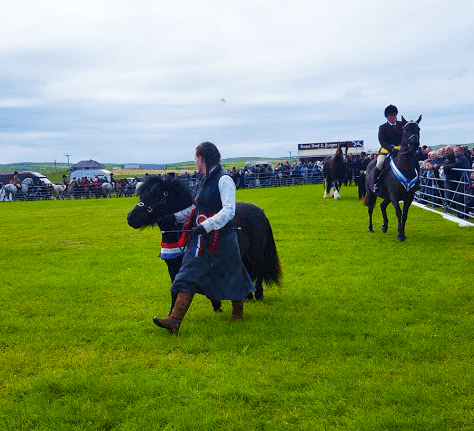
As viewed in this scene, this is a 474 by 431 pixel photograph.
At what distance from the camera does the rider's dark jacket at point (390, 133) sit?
38.9 feet

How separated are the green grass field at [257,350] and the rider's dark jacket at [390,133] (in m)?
3.16

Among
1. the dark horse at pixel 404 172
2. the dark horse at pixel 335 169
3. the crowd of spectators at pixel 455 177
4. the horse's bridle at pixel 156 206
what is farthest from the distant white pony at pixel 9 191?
the horse's bridle at pixel 156 206

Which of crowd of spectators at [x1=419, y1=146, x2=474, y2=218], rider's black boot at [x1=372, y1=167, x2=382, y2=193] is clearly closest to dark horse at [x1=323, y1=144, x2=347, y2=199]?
crowd of spectators at [x1=419, y1=146, x2=474, y2=218]

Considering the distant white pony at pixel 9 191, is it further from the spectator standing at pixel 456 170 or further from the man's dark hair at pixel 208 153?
the man's dark hair at pixel 208 153

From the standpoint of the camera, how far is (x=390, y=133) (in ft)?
39.1

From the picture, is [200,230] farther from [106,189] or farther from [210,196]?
[106,189]

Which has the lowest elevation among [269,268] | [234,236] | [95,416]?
[95,416]

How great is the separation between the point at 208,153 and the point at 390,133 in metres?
7.59

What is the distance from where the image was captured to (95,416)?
3.80 metres

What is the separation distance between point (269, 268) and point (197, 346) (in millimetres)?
2022

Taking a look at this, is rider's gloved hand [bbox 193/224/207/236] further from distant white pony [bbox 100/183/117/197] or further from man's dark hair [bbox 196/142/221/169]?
distant white pony [bbox 100/183/117/197]

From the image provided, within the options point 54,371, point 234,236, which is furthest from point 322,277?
point 54,371

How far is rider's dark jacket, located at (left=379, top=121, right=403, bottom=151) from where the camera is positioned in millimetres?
11852

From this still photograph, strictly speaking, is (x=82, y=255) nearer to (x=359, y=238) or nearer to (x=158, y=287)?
(x=158, y=287)
